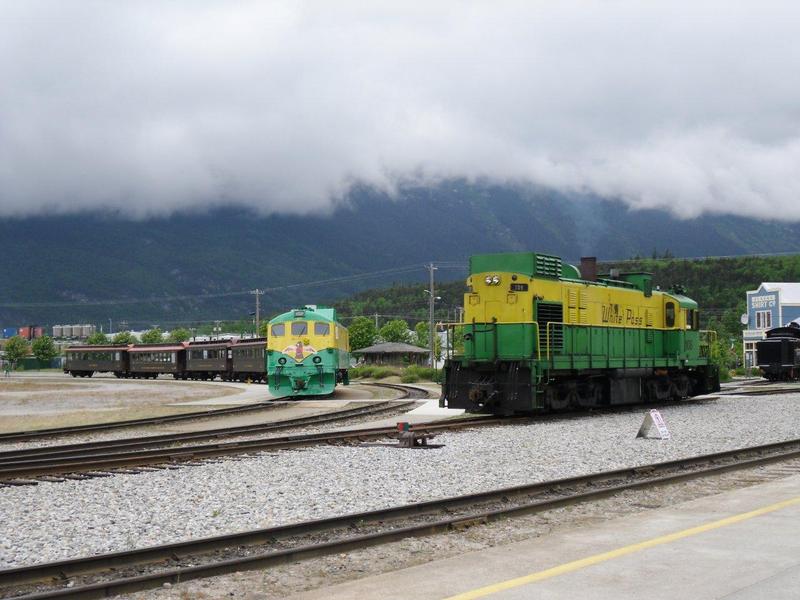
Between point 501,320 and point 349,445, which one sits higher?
point 501,320

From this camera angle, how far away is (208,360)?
67.2 metres

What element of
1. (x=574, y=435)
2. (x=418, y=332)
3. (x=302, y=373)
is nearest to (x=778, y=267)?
(x=418, y=332)

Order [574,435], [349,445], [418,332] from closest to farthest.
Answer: [349,445] → [574,435] → [418,332]

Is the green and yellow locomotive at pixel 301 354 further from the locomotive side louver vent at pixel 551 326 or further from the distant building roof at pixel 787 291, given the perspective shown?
the distant building roof at pixel 787 291

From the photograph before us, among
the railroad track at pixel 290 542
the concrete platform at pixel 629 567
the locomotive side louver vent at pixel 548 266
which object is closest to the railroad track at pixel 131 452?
the locomotive side louver vent at pixel 548 266

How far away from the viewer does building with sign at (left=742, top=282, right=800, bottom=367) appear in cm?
7906

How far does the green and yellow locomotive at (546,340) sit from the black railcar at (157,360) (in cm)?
5172

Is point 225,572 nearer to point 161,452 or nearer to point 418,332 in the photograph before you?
point 161,452

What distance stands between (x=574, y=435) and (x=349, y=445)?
5064 mm

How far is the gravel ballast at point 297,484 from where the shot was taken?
9.40 metres

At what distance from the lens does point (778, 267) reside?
495ft

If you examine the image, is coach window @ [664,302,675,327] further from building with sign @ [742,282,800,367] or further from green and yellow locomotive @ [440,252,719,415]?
building with sign @ [742,282,800,367]

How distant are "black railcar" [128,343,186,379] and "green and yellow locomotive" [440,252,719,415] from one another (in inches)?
2036

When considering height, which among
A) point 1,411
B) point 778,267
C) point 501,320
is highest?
point 778,267
